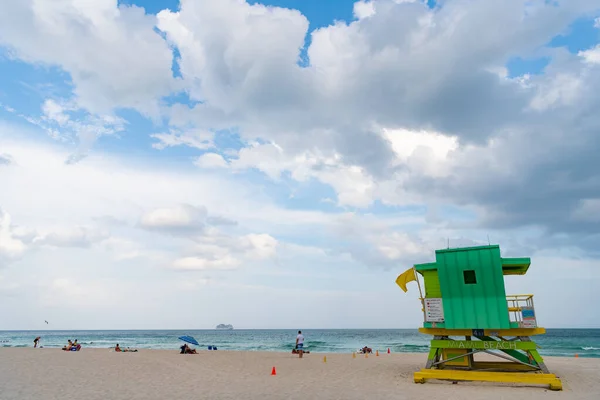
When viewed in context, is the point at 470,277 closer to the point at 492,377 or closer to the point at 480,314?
the point at 480,314

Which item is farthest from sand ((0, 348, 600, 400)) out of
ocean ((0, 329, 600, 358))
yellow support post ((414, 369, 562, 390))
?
ocean ((0, 329, 600, 358))

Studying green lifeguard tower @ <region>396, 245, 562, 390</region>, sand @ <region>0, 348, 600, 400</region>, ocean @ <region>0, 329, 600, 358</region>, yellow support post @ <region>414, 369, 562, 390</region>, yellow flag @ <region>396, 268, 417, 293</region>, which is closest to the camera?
sand @ <region>0, 348, 600, 400</region>

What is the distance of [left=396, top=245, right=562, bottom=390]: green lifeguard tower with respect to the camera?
14898 millimetres

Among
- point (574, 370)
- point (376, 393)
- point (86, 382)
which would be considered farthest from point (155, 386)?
point (574, 370)

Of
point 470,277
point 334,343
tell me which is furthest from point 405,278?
point 334,343

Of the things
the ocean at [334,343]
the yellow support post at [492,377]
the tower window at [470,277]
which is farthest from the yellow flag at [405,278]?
the ocean at [334,343]

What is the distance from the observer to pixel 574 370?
19.5 metres

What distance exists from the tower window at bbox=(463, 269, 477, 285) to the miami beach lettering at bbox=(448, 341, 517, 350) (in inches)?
95.0

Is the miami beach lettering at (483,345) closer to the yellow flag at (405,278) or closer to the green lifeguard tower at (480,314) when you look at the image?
the green lifeguard tower at (480,314)

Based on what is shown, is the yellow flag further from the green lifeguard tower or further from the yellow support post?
the yellow support post

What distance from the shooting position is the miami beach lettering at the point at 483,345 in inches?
594

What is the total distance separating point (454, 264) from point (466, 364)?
4.94 m

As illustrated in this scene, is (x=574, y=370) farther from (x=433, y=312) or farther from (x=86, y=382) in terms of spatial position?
(x=86, y=382)

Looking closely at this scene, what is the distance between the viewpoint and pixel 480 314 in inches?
595
